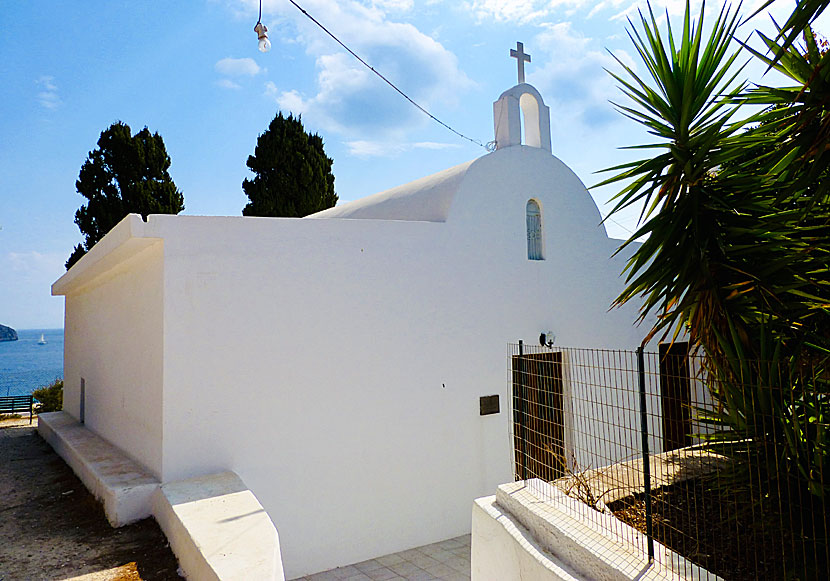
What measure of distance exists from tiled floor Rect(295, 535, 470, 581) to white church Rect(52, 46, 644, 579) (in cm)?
17

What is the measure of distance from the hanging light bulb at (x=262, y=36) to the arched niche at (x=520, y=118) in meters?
3.86

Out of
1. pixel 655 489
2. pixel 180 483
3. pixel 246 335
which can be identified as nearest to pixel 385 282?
pixel 246 335

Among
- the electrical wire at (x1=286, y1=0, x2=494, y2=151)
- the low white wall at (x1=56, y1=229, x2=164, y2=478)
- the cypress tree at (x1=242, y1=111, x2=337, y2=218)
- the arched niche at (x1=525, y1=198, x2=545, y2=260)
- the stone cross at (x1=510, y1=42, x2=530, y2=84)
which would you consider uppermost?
the cypress tree at (x1=242, y1=111, x2=337, y2=218)

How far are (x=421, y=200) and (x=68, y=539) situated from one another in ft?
20.4

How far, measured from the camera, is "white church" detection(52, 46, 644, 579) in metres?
6.15

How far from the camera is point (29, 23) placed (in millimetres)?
10383

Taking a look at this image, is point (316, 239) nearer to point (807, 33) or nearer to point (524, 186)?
point (524, 186)

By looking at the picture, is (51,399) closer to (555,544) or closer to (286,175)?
(286,175)

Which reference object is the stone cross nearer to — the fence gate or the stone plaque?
the fence gate

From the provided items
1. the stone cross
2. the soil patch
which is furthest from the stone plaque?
the stone cross

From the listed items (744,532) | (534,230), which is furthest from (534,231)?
(744,532)

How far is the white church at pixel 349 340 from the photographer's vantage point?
6.15 metres

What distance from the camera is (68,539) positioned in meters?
5.30

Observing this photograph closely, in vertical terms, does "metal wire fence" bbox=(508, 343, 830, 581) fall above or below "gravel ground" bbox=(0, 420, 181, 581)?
above
